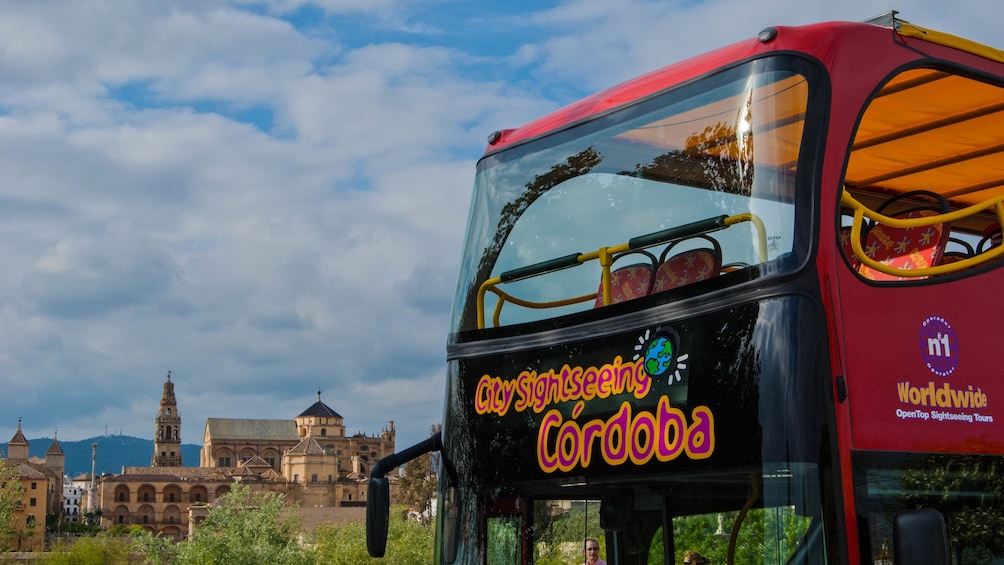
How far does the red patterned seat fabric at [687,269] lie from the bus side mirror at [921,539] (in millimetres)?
1087

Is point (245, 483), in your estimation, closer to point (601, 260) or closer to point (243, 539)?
point (243, 539)

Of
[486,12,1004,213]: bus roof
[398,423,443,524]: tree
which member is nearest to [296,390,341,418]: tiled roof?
[398,423,443,524]: tree

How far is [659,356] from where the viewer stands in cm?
393

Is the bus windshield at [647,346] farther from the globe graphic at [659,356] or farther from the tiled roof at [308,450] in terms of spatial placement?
the tiled roof at [308,450]

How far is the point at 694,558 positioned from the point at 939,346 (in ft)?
3.52

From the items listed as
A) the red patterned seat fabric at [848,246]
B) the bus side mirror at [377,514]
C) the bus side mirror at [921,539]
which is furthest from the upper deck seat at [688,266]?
the bus side mirror at [377,514]

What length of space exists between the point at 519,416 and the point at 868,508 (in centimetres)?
135

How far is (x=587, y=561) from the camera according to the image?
429cm

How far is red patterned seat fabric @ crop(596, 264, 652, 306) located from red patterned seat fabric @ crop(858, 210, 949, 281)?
930 mm

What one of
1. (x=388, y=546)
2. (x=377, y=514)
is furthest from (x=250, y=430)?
(x=377, y=514)

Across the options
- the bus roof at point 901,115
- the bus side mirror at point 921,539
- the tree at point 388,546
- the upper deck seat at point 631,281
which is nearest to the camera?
the bus side mirror at point 921,539

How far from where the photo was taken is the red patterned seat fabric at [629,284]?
448cm

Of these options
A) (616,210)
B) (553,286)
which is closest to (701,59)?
(616,210)

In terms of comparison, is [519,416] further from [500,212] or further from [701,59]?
[701,59]
